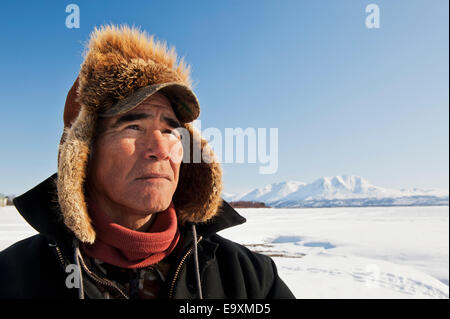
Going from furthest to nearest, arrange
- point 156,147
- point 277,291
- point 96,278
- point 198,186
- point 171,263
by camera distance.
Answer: point 198,186 < point 277,291 < point 171,263 < point 156,147 < point 96,278

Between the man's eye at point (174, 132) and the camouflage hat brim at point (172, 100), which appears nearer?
the camouflage hat brim at point (172, 100)

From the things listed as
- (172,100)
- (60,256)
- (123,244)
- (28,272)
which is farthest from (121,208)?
(172,100)

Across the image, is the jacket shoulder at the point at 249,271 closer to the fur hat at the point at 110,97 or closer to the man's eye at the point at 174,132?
the fur hat at the point at 110,97

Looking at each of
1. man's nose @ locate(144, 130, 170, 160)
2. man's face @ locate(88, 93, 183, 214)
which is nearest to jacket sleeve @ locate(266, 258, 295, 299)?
man's face @ locate(88, 93, 183, 214)

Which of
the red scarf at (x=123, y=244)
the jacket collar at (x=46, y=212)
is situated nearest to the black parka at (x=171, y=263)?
the jacket collar at (x=46, y=212)

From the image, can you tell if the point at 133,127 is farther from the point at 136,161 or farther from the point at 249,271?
the point at 249,271

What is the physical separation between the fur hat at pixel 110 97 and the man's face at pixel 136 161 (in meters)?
0.08

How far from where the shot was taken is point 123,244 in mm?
1403

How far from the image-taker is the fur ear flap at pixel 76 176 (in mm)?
1344

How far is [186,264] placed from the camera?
1571 mm

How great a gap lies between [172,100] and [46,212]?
972 millimetres

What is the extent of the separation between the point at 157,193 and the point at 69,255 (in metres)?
0.53
